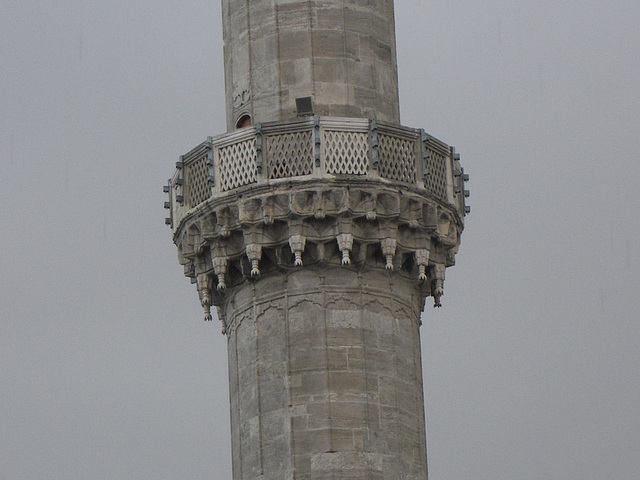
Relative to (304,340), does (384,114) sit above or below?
above

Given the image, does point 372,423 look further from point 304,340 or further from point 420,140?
point 420,140

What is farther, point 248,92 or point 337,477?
point 248,92

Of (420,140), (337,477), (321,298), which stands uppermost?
(420,140)

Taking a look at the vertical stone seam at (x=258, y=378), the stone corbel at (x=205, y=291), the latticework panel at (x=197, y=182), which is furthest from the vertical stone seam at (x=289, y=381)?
the latticework panel at (x=197, y=182)

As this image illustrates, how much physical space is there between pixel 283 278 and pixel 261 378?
2.33 meters

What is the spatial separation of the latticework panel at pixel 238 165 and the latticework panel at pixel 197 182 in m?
0.53

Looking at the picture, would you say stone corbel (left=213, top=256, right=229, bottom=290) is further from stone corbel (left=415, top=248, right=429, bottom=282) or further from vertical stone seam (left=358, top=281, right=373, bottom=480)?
stone corbel (left=415, top=248, right=429, bottom=282)

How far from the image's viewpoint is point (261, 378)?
2274 inches

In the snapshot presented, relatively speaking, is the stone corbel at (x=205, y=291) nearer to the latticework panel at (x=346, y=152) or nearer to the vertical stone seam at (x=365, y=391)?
the vertical stone seam at (x=365, y=391)

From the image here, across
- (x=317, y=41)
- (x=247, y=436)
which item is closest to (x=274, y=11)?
(x=317, y=41)

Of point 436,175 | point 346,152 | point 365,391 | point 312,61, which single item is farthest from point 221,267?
point 436,175

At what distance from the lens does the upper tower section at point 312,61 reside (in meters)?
59.3

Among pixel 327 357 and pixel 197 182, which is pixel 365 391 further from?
pixel 197 182

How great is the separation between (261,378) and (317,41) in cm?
784
